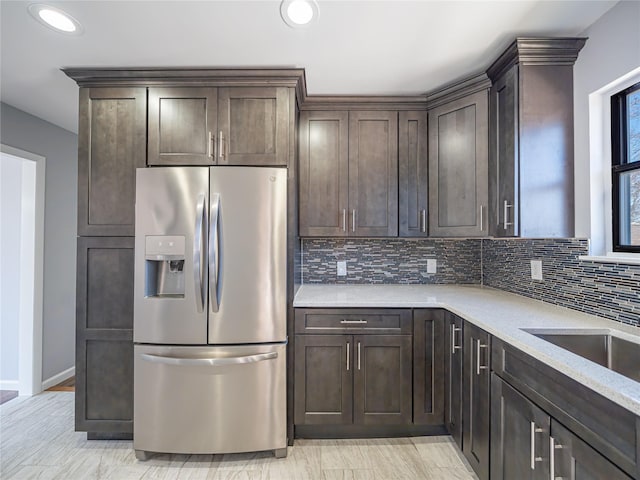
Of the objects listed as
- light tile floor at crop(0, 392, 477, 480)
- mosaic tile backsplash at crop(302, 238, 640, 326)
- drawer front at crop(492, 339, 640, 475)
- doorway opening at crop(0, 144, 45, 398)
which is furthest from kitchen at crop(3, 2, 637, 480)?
doorway opening at crop(0, 144, 45, 398)

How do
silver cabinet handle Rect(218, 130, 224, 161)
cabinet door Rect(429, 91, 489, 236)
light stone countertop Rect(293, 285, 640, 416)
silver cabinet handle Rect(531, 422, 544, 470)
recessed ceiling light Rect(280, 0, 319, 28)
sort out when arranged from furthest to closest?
1. cabinet door Rect(429, 91, 489, 236)
2. silver cabinet handle Rect(218, 130, 224, 161)
3. recessed ceiling light Rect(280, 0, 319, 28)
4. silver cabinet handle Rect(531, 422, 544, 470)
5. light stone countertop Rect(293, 285, 640, 416)

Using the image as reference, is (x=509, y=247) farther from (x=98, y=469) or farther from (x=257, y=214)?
(x=98, y=469)

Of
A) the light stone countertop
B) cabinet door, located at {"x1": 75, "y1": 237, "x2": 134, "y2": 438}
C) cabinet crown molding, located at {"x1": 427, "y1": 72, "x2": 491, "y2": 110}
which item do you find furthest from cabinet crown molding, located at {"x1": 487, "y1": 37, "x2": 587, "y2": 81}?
Result: cabinet door, located at {"x1": 75, "y1": 237, "x2": 134, "y2": 438}

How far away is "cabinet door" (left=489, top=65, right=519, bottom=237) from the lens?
1.91m

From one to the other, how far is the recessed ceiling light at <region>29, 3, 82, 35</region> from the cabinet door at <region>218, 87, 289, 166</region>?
77 cm

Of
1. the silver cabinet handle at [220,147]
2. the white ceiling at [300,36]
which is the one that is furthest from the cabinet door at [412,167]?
the silver cabinet handle at [220,147]

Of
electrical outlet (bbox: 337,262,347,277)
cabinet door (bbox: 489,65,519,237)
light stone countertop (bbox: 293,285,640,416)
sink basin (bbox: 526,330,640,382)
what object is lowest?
sink basin (bbox: 526,330,640,382)

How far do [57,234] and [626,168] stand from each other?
14.1 feet

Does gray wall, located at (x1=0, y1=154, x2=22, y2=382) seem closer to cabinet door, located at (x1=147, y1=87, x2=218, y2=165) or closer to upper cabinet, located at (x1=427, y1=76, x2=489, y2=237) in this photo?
cabinet door, located at (x1=147, y1=87, x2=218, y2=165)

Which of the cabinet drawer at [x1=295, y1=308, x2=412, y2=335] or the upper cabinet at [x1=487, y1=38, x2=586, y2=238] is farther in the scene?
the cabinet drawer at [x1=295, y1=308, x2=412, y2=335]

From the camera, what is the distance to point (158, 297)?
2.04 meters

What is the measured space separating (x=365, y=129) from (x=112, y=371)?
2.41m

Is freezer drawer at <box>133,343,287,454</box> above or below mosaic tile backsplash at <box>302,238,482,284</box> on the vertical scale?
below

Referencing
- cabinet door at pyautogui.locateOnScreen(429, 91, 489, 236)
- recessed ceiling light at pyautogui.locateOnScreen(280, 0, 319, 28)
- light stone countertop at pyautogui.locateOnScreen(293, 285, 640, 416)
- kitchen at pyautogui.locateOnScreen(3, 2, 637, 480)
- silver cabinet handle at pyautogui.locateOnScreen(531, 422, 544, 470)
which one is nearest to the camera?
light stone countertop at pyautogui.locateOnScreen(293, 285, 640, 416)
